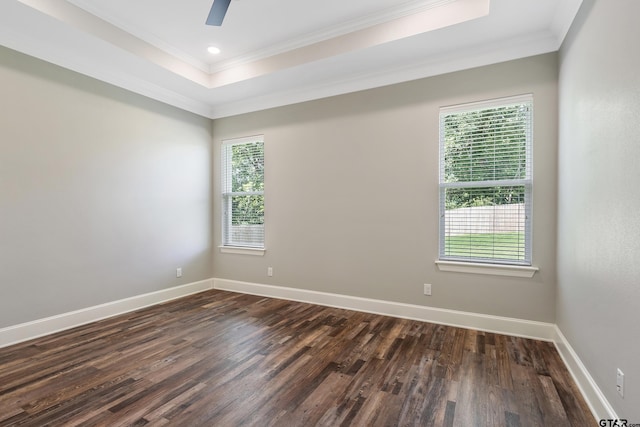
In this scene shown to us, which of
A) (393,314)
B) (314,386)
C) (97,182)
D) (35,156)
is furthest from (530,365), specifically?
(35,156)

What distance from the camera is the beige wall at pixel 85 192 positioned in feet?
9.52

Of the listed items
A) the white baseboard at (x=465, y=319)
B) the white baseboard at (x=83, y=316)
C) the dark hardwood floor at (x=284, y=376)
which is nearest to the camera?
the dark hardwood floor at (x=284, y=376)

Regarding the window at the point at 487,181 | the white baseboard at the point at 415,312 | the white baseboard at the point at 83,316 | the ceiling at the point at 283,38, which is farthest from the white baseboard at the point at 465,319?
the ceiling at the point at 283,38

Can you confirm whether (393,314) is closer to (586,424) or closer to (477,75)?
(586,424)

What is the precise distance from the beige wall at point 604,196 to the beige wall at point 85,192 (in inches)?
177

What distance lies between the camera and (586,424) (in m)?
1.76

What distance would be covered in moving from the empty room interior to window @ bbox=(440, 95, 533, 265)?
0.07ft

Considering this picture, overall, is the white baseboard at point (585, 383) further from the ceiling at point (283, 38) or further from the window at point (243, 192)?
the window at point (243, 192)

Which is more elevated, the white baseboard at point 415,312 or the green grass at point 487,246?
the green grass at point 487,246

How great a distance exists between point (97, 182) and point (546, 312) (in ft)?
16.1

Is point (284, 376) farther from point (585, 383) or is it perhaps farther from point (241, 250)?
point (241, 250)

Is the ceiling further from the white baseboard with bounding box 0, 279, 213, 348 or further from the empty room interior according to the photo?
the white baseboard with bounding box 0, 279, 213, 348

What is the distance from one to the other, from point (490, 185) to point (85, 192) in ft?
14.2

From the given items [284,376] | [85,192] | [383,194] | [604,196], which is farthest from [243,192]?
[604,196]
